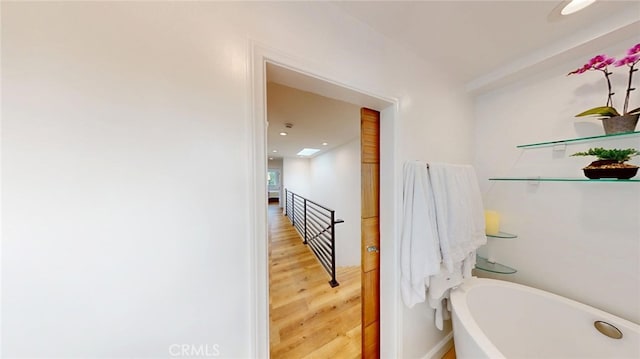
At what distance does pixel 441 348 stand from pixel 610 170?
5.45 feet

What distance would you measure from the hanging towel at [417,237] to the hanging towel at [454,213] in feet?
0.14

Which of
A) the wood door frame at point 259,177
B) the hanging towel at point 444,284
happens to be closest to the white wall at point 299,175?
the hanging towel at point 444,284

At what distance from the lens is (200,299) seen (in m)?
0.70

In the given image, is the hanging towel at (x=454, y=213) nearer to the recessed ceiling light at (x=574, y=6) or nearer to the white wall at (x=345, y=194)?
the recessed ceiling light at (x=574, y=6)

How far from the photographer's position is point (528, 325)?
1.33 meters

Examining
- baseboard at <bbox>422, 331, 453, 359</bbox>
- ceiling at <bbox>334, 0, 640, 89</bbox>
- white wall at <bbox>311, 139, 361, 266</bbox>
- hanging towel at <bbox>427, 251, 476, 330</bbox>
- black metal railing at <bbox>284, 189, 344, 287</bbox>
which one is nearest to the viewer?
ceiling at <bbox>334, 0, 640, 89</bbox>

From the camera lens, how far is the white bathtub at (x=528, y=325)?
1046mm

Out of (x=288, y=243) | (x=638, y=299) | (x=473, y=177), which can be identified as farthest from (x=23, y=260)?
(x=288, y=243)

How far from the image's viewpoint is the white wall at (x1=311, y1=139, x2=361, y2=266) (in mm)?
3490

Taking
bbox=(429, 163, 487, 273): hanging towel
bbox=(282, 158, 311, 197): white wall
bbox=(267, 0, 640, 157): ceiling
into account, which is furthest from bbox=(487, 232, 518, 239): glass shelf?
bbox=(282, 158, 311, 197): white wall

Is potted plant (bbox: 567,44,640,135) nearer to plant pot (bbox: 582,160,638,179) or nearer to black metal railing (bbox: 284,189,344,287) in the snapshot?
plant pot (bbox: 582,160,638,179)

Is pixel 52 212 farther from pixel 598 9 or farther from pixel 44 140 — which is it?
pixel 598 9

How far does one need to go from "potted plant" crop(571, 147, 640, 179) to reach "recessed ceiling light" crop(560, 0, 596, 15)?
2.52ft

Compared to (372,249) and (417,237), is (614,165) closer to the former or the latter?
(417,237)
